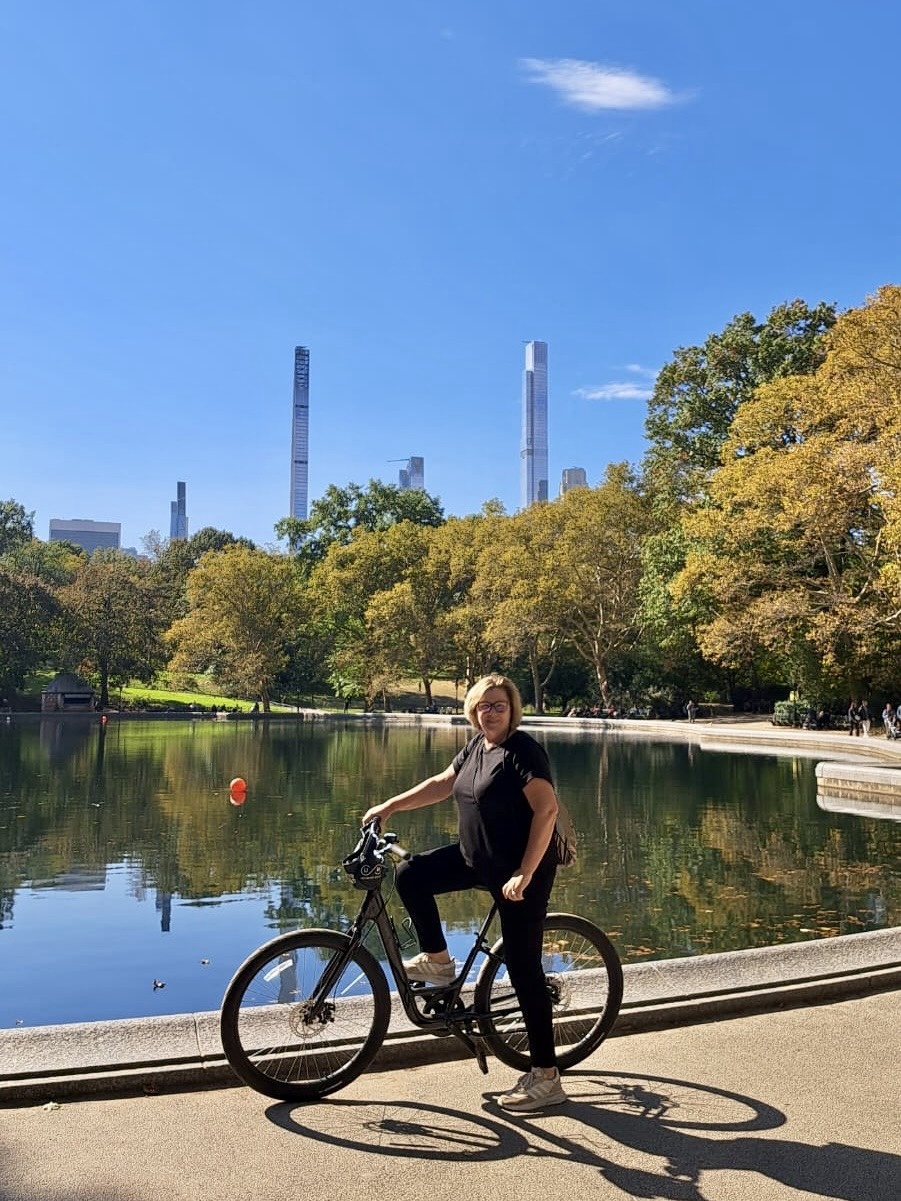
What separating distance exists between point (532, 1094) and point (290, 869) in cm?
789

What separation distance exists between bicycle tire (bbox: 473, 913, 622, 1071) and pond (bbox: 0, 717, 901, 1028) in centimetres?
285

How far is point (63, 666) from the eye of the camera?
225 feet

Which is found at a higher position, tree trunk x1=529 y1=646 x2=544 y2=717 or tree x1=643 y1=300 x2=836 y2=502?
tree x1=643 y1=300 x2=836 y2=502

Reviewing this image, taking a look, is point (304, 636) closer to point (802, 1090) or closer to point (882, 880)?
point (882, 880)

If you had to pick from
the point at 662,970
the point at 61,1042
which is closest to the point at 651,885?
the point at 662,970

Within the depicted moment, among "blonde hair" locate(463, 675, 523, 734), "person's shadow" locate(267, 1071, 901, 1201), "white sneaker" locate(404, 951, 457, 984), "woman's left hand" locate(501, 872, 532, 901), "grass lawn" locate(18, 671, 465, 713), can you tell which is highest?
"blonde hair" locate(463, 675, 523, 734)

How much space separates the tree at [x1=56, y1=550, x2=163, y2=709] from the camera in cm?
6725

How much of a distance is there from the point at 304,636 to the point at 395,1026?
69766 millimetres

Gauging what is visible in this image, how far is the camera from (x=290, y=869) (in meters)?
11.7

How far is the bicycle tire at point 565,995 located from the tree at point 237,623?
6139 centimetres

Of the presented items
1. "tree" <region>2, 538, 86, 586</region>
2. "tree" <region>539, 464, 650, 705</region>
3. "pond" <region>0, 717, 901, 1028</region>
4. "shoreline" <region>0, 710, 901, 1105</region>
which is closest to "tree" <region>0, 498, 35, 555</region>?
"tree" <region>2, 538, 86, 586</region>

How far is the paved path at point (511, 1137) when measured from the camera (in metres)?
3.41

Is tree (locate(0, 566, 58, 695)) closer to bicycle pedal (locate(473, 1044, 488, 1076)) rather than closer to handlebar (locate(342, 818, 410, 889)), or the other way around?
handlebar (locate(342, 818, 410, 889))

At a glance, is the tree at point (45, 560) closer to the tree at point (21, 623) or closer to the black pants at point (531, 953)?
the tree at point (21, 623)
